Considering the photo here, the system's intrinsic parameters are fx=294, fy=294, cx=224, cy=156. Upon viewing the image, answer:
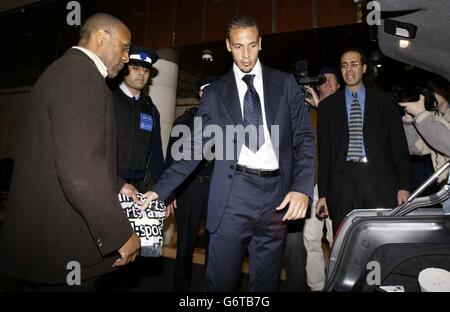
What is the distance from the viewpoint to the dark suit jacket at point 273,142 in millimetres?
1818

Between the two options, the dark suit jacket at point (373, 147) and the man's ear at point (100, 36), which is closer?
the man's ear at point (100, 36)

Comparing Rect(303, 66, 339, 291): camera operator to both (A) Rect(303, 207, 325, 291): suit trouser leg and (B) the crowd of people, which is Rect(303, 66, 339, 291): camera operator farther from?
(B) the crowd of people

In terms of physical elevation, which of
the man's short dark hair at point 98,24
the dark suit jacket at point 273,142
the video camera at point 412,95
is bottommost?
the dark suit jacket at point 273,142

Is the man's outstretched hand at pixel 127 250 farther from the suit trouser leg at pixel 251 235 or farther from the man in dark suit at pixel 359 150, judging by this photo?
the man in dark suit at pixel 359 150

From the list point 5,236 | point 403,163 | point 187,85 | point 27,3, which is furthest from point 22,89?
point 403,163

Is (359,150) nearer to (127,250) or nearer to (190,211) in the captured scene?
(190,211)

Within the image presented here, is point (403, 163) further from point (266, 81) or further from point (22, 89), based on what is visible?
point (22, 89)

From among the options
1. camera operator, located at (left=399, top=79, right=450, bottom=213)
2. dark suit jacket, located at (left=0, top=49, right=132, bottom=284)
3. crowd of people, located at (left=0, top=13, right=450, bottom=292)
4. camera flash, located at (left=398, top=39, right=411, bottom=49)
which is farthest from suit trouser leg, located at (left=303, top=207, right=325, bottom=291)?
dark suit jacket, located at (left=0, top=49, right=132, bottom=284)

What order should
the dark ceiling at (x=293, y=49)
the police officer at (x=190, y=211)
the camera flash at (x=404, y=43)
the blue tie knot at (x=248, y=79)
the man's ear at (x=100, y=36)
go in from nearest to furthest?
the camera flash at (x=404, y=43)
the man's ear at (x=100, y=36)
the blue tie knot at (x=248, y=79)
the police officer at (x=190, y=211)
the dark ceiling at (x=293, y=49)

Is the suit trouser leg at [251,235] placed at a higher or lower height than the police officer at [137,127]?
lower

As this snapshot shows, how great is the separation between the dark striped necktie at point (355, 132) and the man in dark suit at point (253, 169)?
96cm

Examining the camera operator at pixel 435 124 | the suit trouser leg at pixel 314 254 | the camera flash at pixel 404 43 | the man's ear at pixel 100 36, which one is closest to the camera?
the camera flash at pixel 404 43

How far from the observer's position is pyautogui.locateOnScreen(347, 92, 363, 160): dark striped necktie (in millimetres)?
2641

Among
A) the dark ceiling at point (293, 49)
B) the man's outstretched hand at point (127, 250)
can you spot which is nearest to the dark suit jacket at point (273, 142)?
the man's outstretched hand at point (127, 250)
